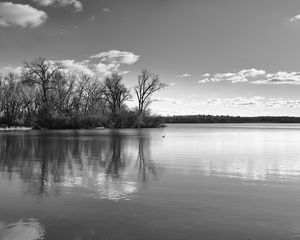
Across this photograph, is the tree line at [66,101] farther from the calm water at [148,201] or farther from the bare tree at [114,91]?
the calm water at [148,201]

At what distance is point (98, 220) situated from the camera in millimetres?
8117

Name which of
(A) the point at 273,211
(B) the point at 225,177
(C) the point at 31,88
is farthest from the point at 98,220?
(C) the point at 31,88

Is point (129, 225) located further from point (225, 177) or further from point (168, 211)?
point (225, 177)

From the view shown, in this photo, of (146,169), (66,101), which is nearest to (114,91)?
(66,101)

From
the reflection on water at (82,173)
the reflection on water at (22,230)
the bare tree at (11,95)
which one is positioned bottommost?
the reflection on water at (22,230)

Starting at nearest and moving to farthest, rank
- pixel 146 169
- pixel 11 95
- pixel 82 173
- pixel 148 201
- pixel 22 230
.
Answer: pixel 22 230 < pixel 148 201 < pixel 82 173 < pixel 146 169 < pixel 11 95

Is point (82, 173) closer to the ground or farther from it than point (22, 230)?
farther from it

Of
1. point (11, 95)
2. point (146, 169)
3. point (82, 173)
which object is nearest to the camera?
point (82, 173)

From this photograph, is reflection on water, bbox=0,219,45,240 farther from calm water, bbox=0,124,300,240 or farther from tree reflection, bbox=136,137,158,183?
tree reflection, bbox=136,137,158,183

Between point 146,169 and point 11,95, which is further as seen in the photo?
point 11,95

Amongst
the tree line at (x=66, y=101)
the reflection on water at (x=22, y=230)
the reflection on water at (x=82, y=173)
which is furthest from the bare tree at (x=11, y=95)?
the reflection on water at (x=22, y=230)

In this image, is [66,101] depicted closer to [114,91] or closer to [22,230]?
[114,91]

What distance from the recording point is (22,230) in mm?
7367

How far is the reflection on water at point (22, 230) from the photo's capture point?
22.9 ft
